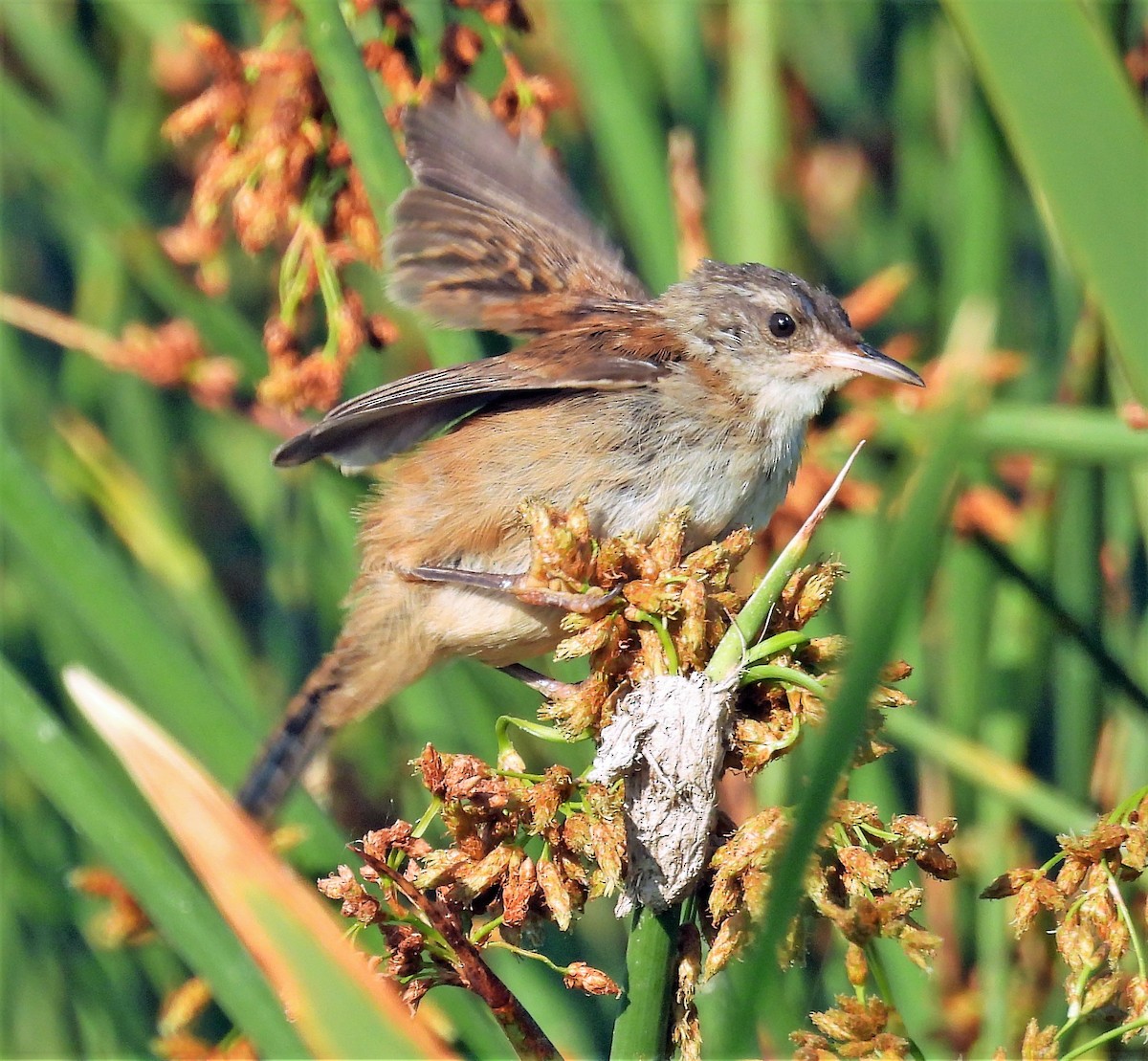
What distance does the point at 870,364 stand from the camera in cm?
260

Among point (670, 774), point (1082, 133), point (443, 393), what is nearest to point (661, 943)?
point (670, 774)

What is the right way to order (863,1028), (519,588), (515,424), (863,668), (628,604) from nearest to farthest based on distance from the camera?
(863,668) < (863,1028) < (628,604) < (519,588) < (515,424)

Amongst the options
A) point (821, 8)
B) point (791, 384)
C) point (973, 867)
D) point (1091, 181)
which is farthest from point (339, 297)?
point (821, 8)

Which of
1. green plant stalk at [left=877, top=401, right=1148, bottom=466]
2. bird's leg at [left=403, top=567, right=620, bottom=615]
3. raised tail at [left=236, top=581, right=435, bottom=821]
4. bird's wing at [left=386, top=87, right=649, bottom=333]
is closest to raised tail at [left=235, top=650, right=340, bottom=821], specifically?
raised tail at [left=236, top=581, right=435, bottom=821]

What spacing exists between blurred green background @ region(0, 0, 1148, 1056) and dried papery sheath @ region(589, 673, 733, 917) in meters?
0.33

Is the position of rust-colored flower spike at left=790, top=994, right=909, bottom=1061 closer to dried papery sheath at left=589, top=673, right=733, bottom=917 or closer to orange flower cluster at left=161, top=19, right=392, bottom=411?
dried papery sheath at left=589, top=673, right=733, bottom=917

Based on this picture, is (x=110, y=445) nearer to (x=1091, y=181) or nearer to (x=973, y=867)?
(x=973, y=867)

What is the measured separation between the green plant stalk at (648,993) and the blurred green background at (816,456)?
10.2 inches

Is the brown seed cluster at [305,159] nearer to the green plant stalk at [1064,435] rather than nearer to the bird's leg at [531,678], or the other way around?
Answer: the bird's leg at [531,678]

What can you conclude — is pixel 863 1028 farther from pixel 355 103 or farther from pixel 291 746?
pixel 355 103

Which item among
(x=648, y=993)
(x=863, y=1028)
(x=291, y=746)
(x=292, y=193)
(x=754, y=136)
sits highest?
(x=292, y=193)

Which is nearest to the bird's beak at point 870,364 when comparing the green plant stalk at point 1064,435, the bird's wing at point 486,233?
the green plant stalk at point 1064,435

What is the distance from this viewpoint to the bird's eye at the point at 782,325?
2789 mm

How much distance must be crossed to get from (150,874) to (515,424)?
135cm
